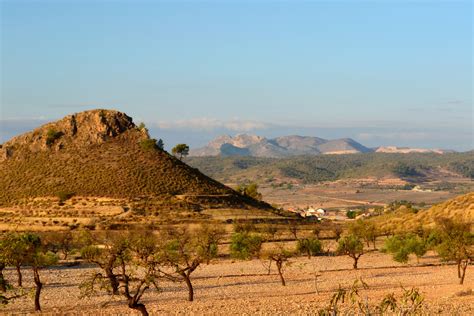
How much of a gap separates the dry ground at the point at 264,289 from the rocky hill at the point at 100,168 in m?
52.8

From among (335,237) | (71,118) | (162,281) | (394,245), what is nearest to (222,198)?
(335,237)

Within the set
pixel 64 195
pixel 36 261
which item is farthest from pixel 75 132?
pixel 36 261

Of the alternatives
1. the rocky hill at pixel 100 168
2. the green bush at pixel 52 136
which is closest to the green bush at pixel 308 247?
the rocky hill at pixel 100 168

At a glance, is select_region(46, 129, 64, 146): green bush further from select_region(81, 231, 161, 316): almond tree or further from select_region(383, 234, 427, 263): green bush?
select_region(383, 234, 427, 263): green bush

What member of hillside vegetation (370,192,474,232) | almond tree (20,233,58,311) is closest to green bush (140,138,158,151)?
hillside vegetation (370,192,474,232)

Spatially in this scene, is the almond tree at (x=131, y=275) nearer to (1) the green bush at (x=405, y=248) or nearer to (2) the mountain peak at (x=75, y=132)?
(1) the green bush at (x=405, y=248)

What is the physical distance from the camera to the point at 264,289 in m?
57.4

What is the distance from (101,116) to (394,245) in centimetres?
9460

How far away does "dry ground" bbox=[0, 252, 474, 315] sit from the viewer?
147ft

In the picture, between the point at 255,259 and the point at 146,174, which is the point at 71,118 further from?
the point at 255,259

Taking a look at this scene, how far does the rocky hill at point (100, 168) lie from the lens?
13150 cm

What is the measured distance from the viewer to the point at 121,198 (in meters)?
128

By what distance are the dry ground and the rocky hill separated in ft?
173

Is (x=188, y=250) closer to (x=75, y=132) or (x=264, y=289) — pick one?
(x=264, y=289)
